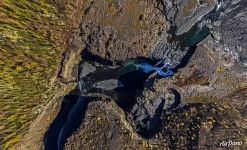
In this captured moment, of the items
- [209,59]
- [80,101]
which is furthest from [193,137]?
[80,101]

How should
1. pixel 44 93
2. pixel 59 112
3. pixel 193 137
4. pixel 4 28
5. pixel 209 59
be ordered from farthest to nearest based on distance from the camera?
1. pixel 59 112
2. pixel 44 93
3. pixel 209 59
4. pixel 193 137
5. pixel 4 28

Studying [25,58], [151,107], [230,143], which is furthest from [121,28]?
[230,143]

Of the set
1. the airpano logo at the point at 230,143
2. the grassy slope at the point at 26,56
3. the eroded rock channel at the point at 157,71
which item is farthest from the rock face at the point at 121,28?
the airpano logo at the point at 230,143

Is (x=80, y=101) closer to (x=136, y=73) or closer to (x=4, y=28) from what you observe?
(x=136, y=73)

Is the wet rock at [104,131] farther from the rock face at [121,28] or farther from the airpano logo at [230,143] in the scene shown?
the airpano logo at [230,143]

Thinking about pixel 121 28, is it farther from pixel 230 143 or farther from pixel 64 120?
pixel 230 143
